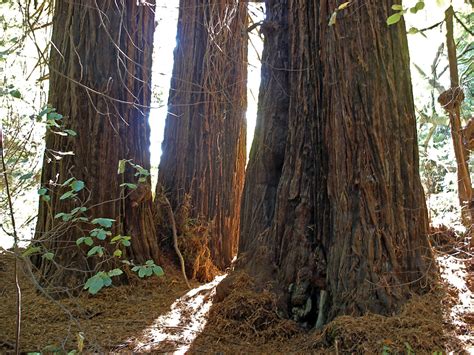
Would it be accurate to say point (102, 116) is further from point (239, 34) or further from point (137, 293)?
point (239, 34)

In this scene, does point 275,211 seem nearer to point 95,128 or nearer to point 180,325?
point 180,325

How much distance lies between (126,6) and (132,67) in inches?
Result: 25.2

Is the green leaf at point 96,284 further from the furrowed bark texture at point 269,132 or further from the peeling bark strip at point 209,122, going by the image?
the peeling bark strip at point 209,122

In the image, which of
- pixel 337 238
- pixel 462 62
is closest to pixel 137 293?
pixel 337 238

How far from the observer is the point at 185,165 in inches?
249

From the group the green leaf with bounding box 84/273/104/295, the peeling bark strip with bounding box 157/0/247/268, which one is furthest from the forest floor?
the peeling bark strip with bounding box 157/0/247/268

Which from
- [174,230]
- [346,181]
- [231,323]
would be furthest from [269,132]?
[174,230]

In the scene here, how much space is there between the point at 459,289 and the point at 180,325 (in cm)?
211

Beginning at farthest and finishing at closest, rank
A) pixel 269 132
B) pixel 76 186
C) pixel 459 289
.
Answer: pixel 269 132 < pixel 459 289 < pixel 76 186

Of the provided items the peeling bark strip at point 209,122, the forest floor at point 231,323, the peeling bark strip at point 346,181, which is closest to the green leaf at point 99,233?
the forest floor at point 231,323

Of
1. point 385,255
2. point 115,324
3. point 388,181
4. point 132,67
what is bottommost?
point 115,324

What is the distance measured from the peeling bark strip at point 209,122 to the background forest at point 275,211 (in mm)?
348

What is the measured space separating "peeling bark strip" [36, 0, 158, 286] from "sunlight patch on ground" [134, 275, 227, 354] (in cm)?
89

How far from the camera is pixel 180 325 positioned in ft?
13.6
